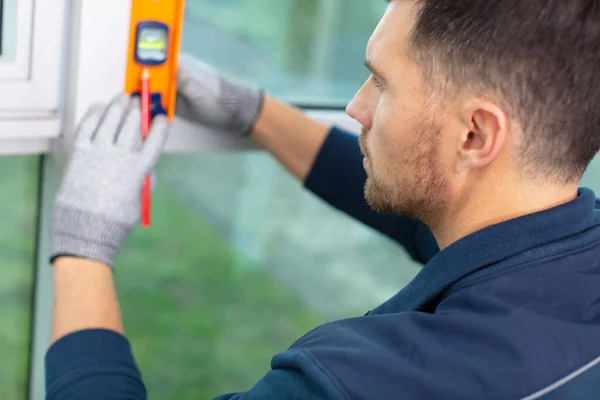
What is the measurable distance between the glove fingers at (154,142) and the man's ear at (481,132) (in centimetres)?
44

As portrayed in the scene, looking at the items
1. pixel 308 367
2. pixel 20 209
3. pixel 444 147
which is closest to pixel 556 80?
pixel 444 147

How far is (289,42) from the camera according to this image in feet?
5.00

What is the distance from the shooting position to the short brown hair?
79 cm

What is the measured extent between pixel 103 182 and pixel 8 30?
251 mm

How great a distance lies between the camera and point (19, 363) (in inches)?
54.1

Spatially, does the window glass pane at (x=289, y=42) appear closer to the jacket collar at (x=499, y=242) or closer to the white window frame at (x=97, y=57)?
the white window frame at (x=97, y=57)

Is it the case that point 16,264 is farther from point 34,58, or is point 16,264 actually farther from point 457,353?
point 457,353

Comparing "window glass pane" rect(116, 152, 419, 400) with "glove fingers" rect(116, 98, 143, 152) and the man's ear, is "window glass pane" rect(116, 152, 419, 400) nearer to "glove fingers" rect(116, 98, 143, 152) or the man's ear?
"glove fingers" rect(116, 98, 143, 152)

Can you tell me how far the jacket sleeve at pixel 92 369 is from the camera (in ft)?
3.01

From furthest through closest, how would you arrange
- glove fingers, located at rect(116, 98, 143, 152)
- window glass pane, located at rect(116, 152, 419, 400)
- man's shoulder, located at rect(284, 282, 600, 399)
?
window glass pane, located at rect(116, 152, 419, 400) → glove fingers, located at rect(116, 98, 143, 152) → man's shoulder, located at rect(284, 282, 600, 399)

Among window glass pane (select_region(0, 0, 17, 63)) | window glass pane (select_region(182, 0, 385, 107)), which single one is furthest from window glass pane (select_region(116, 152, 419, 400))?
window glass pane (select_region(0, 0, 17, 63))

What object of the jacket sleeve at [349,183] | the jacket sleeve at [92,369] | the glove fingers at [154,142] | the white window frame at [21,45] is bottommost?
the jacket sleeve at [92,369]

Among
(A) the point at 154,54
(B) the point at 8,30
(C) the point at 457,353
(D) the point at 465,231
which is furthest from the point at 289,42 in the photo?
(C) the point at 457,353

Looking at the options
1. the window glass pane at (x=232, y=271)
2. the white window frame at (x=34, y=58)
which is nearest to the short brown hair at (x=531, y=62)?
the white window frame at (x=34, y=58)
